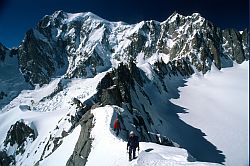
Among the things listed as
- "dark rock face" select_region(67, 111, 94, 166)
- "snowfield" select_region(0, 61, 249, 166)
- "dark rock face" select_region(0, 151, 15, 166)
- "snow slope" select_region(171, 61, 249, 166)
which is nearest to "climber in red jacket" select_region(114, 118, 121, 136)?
"snowfield" select_region(0, 61, 249, 166)

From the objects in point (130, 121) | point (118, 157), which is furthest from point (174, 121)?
point (118, 157)

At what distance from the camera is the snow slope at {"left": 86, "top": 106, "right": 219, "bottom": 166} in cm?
2391

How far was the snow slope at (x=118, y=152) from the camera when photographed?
78.4 ft

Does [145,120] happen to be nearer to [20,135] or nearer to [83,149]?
[83,149]

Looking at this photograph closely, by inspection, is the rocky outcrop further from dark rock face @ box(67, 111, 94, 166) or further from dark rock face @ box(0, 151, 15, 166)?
dark rock face @ box(67, 111, 94, 166)

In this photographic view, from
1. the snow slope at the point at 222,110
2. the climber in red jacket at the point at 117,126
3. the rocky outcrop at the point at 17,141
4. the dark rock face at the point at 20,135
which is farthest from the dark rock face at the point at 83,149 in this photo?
the dark rock face at the point at 20,135

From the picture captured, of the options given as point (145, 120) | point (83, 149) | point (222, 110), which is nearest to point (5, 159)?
point (145, 120)

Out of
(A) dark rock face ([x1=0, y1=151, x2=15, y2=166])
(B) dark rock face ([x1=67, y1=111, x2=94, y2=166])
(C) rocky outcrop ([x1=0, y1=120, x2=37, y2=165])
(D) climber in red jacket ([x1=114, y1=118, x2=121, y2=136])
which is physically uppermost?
(D) climber in red jacket ([x1=114, y1=118, x2=121, y2=136])

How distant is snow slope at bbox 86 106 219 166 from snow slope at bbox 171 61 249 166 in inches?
1490

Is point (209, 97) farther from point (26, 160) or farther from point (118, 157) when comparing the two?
point (118, 157)

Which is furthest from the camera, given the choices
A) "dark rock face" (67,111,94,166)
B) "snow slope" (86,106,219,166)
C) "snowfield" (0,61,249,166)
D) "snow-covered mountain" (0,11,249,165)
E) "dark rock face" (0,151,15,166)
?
"dark rock face" (0,151,15,166)

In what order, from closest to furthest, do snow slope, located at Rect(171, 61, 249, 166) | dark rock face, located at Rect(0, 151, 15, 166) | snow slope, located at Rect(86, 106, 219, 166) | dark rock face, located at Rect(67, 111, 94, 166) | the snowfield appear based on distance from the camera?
snow slope, located at Rect(86, 106, 219, 166)
the snowfield
dark rock face, located at Rect(67, 111, 94, 166)
snow slope, located at Rect(171, 61, 249, 166)
dark rock face, located at Rect(0, 151, 15, 166)

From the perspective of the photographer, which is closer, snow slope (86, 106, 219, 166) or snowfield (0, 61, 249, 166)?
snow slope (86, 106, 219, 166)

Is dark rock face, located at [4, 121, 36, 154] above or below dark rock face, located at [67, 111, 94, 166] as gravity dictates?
below
